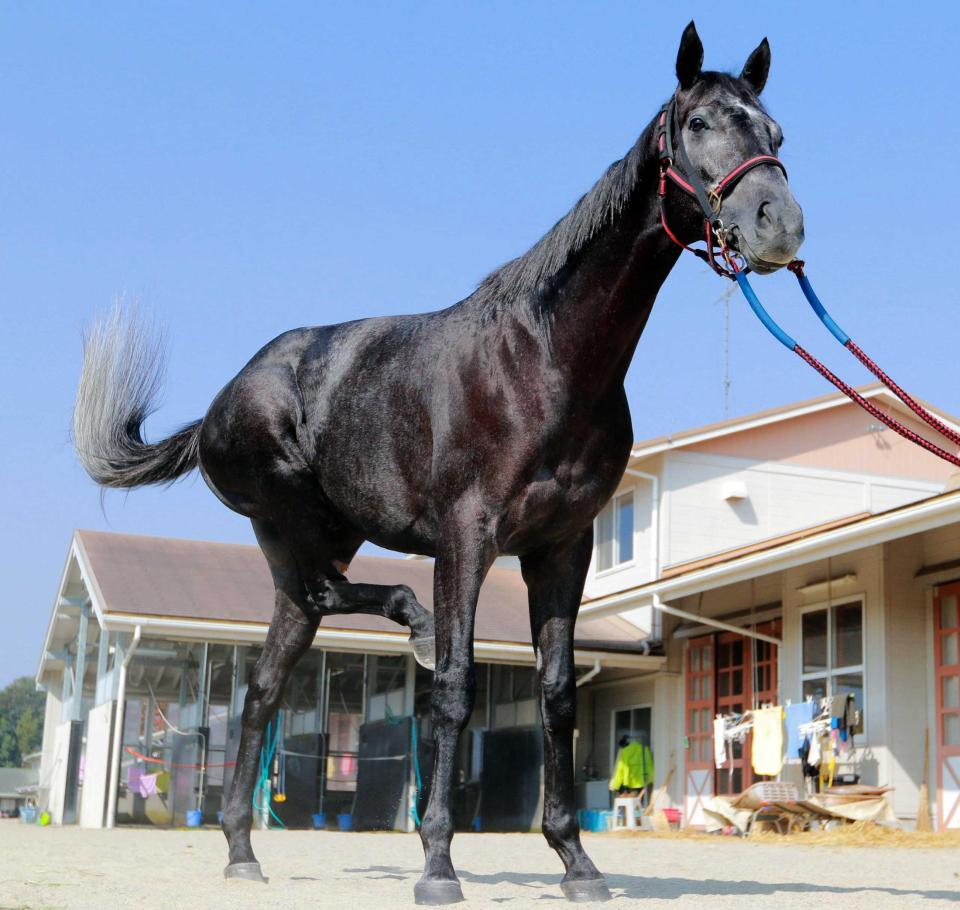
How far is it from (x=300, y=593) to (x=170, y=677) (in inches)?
608

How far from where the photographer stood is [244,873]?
4828 millimetres

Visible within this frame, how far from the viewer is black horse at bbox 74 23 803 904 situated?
13.0 ft

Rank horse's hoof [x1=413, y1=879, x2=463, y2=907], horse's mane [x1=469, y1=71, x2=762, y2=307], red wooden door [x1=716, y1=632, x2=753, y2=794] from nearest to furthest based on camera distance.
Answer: horse's hoof [x1=413, y1=879, x2=463, y2=907]
horse's mane [x1=469, y1=71, x2=762, y2=307]
red wooden door [x1=716, y1=632, x2=753, y2=794]

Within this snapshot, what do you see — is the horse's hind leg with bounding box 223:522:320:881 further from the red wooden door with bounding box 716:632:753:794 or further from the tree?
the tree

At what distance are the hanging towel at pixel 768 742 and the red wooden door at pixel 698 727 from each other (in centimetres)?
253

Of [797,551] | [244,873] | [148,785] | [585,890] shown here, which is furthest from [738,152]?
[148,785]

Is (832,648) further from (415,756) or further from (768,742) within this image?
(415,756)

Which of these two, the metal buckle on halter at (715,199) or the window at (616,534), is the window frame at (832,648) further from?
the metal buckle on halter at (715,199)

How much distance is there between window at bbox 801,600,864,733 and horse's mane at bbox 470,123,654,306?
41.6 feet

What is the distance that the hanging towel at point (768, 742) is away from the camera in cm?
1608

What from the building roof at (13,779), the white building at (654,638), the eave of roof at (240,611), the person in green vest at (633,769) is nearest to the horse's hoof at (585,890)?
the white building at (654,638)

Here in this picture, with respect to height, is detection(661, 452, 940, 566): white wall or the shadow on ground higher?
detection(661, 452, 940, 566): white wall

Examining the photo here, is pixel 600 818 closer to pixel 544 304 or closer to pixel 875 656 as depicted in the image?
pixel 875 656

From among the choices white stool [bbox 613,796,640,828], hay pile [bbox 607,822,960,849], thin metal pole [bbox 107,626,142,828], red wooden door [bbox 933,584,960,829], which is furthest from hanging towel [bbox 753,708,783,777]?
thin metal pole [bbox 107,626,142,828]
